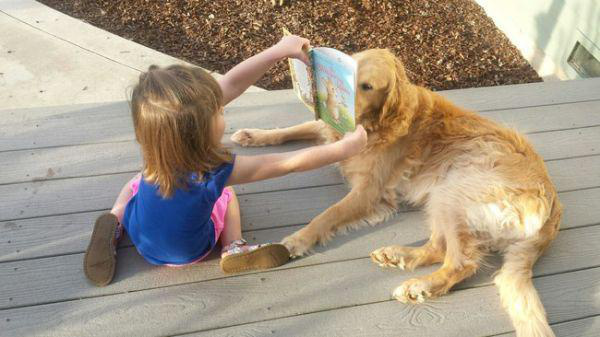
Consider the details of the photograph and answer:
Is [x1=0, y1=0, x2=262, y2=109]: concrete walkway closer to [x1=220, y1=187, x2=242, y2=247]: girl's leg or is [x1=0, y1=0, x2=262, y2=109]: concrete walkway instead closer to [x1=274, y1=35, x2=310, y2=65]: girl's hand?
[x1=274, y1=35, x2=310, y2=65]: girl's hand

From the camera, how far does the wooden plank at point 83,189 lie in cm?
247

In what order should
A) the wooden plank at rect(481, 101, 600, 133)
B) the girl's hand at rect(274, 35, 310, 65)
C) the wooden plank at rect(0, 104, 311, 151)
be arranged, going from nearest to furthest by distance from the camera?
the girl's hand at rect(274, 35, 310, 65) → the wooden plank at rect(0, 104, 311, 151) → the wooden plank at rect(481, 101, 600, 133)

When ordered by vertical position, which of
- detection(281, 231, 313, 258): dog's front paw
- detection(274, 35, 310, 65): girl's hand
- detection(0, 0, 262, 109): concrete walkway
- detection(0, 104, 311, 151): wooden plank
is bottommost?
detection(0, 0, 262, 109): concrete walkway

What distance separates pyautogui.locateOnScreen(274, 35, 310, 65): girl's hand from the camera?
239 centimetres

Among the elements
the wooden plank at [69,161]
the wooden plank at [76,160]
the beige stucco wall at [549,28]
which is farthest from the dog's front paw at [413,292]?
the beige stucco wall at [549,28]

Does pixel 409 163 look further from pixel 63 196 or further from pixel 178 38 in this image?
pixel 178 38

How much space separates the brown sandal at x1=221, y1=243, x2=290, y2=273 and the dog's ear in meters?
0.88

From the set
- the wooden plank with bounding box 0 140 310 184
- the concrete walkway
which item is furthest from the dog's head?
the concrete walkway

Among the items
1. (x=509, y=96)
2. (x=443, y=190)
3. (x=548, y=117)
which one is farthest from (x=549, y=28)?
(x=443, y=190)

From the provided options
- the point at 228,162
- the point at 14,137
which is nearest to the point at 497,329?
the point at 228,162

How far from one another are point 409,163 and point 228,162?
49.3 inches

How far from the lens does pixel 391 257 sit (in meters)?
2.37

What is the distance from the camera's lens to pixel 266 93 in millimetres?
3477

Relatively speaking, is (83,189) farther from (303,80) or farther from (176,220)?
(303,80)
